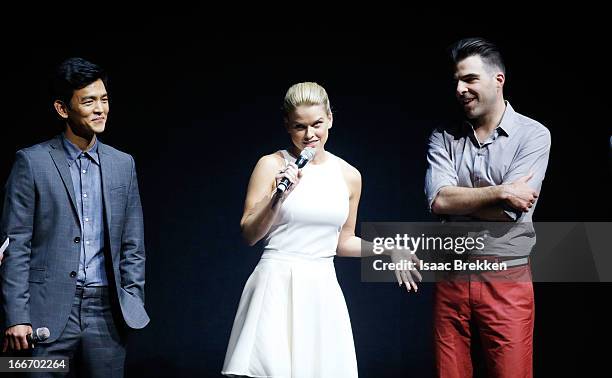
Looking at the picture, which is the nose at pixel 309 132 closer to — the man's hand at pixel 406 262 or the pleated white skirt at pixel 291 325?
the pleated white skirt at pixel 291 325

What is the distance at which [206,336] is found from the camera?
5.08 metres

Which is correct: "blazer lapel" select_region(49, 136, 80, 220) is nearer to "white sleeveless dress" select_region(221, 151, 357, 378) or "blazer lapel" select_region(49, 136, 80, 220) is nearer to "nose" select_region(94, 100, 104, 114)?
"nose" select_region(94, 100, 104, 114)

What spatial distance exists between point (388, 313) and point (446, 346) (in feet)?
5.57

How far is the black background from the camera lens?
496cm

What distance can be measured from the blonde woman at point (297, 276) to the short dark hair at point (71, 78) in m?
0.76

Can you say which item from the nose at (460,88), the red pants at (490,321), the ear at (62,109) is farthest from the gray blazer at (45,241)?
the nose at (460,88)

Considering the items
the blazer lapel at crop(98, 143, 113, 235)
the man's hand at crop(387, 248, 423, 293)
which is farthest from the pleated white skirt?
the blazer lapel at crop(98, 143, 113, 235)

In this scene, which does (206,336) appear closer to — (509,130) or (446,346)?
(446,346)

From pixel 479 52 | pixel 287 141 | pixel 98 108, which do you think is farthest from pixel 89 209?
pixel 287 141

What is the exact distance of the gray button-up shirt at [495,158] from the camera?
135 inches

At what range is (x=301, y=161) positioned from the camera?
3344mm

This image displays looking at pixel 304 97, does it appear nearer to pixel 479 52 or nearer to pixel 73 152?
pixel 479 52

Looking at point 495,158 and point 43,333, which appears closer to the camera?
point 43,333

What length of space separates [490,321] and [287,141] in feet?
6.66
